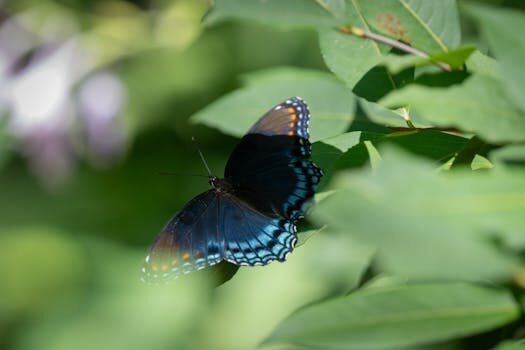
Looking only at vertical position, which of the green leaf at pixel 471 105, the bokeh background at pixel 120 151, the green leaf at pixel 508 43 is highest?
the green leaf at pixel 508 43

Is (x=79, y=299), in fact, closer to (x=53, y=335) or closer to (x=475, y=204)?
(x=53, y=335)

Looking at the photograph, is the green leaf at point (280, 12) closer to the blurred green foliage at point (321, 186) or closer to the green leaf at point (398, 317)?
the blurred green foliage at point (321, 186)

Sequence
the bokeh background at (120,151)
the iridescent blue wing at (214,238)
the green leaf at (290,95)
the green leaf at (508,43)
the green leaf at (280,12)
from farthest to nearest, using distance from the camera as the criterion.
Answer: the bokeh background at (120,151) < the iridescent blue wing at (214,238) < the green leaf at (290,95) < the green leaf at (280,12) < the green leaf at (508,43)

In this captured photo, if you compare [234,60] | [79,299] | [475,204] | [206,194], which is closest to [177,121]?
[234,60]

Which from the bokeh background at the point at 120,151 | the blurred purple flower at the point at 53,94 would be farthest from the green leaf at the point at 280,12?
the blurred purple flower at the point at 53,94

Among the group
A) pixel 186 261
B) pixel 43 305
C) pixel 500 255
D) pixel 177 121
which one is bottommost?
pixel 43 305

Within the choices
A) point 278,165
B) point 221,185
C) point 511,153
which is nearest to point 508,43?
point 511,153
